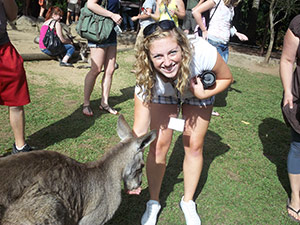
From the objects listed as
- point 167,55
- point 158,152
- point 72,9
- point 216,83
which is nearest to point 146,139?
point 158,152

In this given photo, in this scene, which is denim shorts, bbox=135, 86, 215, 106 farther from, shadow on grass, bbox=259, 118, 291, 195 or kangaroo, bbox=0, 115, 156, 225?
shadow on grass, bbox=259, 118, 291, 195

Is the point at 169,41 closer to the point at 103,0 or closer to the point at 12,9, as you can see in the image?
the point at 12,9

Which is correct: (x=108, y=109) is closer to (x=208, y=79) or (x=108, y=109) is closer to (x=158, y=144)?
(x=158, y=144)

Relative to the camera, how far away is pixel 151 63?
2270mm

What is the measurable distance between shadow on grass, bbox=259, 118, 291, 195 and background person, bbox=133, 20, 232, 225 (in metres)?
1.66

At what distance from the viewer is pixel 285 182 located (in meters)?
3.64

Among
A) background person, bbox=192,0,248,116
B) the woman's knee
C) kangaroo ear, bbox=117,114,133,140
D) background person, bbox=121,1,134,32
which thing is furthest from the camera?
background person, bbox=121,1,134,32

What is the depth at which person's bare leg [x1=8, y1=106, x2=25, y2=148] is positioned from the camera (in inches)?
125

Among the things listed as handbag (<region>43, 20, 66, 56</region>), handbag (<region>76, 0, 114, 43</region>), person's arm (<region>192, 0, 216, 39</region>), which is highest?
person's arm (<region>192, 0, 216, 39</region>)

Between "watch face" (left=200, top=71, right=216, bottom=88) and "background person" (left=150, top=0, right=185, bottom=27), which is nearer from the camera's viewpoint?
"watch face" (left=200, top=71, right=216, bottom=88)

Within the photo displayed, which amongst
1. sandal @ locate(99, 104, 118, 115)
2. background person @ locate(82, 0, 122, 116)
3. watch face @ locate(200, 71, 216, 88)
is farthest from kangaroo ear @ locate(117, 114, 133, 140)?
sandal @ locate(99, 104, 118, 115)

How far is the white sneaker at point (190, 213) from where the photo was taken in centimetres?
275

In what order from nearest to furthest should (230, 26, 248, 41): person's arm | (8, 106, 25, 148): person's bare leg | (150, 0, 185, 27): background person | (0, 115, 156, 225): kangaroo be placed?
(0, 115, 156, 225): kangaroo → (8, 106, 25, 148): person's bare leg → (230, 26, 248, 41): person's arm → (150, 0, 185, 27): background person

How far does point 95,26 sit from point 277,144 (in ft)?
11.4
